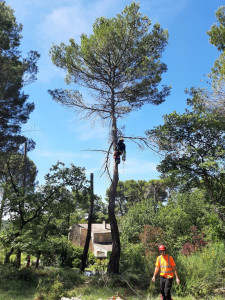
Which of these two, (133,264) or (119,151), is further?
(119,151)

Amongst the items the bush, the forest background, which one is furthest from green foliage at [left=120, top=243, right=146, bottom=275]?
the bush

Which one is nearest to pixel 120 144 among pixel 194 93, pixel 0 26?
pixel 194 93

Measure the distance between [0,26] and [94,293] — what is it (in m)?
12.5

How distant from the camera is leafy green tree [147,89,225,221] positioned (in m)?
9.02

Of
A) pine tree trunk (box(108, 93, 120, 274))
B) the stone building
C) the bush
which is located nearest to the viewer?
the bush

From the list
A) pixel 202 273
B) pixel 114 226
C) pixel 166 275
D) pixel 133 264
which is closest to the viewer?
pixel 166 275

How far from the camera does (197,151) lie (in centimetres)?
913

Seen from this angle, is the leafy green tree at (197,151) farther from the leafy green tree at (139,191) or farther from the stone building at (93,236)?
the leafy green tree at (139,191)

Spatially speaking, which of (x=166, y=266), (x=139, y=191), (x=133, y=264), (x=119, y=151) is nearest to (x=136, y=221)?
(x=133, y=264)

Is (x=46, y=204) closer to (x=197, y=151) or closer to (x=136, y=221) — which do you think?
(x=197, y=151)

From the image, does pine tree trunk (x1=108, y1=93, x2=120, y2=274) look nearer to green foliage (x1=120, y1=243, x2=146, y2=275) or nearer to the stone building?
green foliage (x1=120, y1=243, x2=146, y2=275)

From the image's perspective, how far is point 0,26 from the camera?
1130 cm

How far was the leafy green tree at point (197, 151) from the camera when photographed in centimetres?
902

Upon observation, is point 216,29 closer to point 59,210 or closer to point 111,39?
point 111,39
